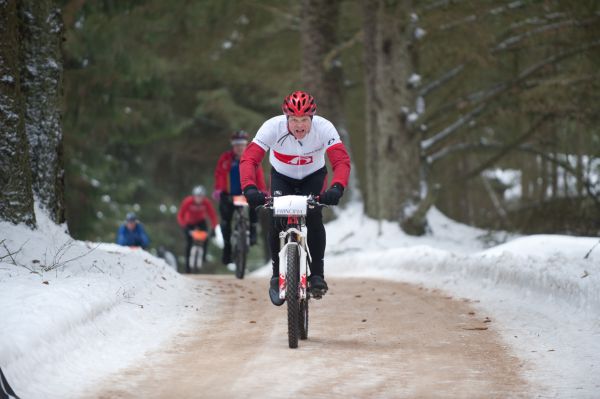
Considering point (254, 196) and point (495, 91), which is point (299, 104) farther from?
point (495, 91)

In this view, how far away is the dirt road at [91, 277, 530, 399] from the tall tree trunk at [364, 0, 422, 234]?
954cm

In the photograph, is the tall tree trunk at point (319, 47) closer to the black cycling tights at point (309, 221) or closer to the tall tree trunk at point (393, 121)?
the tall tree trunk at point (393, 121)

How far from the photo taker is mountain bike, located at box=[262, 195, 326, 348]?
795 centimetres

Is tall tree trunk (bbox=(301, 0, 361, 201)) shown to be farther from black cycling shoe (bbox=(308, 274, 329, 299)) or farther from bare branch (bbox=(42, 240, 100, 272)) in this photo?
black cycling shoe (bbox=(308, 274, 329, 299))

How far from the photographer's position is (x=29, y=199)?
10453mm

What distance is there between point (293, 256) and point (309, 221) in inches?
24.5

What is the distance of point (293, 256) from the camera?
319 inches

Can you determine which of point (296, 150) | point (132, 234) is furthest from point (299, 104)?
point (132, 234)

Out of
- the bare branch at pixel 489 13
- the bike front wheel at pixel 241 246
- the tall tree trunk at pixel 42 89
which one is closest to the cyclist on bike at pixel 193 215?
the bike front wheel at pixel 241 246

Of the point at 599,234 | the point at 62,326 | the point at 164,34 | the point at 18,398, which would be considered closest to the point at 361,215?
the point at 599,234

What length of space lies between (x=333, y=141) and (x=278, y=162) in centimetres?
55

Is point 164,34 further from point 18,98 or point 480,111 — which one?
point 18,98

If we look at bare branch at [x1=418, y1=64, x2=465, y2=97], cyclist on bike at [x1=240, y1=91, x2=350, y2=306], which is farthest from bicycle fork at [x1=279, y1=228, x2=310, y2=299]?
bare branch at [x1=418, y1=64, x2=465, y2=97]

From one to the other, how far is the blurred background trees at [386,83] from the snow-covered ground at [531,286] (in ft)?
6.19
